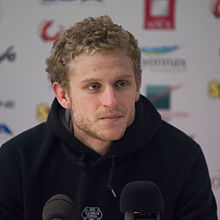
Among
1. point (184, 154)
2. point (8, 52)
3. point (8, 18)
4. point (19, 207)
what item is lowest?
point (19, 207)

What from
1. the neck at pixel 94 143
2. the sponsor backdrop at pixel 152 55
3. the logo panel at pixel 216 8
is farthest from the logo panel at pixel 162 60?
the neck at pixel 94 143

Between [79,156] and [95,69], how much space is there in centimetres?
39

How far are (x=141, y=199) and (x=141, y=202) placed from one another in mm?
11

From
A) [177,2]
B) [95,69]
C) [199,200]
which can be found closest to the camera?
[95,69]

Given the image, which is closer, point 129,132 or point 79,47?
point 79,47

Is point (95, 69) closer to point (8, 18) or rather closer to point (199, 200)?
point (199, 200)

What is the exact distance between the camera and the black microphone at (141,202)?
902 mm

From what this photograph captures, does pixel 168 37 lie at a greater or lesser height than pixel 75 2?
lesser

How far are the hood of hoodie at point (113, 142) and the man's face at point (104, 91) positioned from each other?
162 mm

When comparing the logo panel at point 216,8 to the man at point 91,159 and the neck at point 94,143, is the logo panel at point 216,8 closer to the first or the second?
the man at point 91,159

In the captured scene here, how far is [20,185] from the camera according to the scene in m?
1.45

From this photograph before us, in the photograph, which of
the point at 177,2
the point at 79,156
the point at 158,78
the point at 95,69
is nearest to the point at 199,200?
the point at 79,156

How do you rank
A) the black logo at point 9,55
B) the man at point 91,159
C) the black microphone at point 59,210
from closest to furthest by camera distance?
A: the black microphone at point 59,210 < the man at point 91,159 < the black logo at point 9,55

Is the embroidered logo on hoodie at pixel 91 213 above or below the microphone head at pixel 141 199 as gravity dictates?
below
